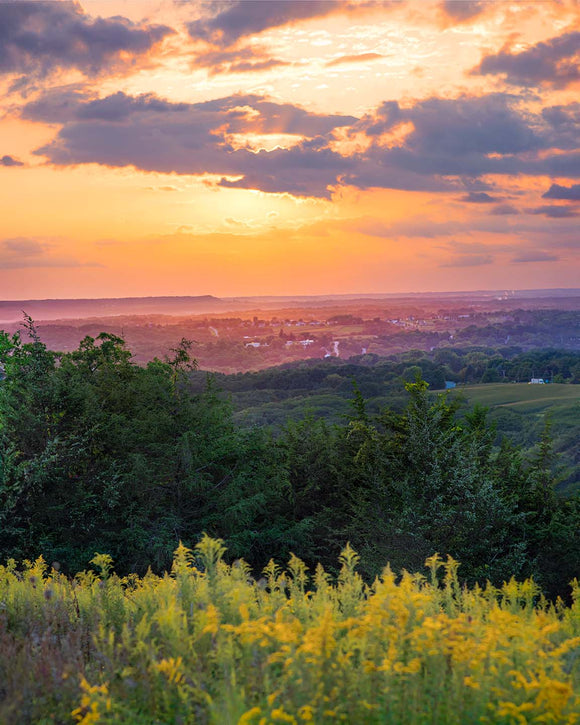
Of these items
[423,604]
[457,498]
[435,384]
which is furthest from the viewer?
[435,384]

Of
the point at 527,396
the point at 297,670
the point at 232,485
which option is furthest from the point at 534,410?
the point at 297,670

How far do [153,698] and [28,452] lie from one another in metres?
15.1

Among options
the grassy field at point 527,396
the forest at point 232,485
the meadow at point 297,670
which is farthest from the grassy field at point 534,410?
the meadow at point 297,670

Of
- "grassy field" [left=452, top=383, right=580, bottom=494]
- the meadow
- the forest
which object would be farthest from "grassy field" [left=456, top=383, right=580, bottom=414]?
the meadow

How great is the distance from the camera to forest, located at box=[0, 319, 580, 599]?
17109 millimetres

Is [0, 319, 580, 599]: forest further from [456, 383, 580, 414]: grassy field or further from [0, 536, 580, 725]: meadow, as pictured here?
[456, 383, 580, 414]: grassy field

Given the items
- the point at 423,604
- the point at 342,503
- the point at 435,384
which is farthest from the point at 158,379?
the point at 435,384

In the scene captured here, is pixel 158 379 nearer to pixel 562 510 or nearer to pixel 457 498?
pixel 457 498

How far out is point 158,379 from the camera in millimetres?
21000

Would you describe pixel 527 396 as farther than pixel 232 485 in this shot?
Yes

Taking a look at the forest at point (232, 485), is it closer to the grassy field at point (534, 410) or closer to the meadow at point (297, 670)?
the meadow at point (297, 670)

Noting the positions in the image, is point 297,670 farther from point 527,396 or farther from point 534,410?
point 527,396

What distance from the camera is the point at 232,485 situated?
2041 centimetres

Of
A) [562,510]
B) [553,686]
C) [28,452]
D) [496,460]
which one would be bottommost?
[562,510]
